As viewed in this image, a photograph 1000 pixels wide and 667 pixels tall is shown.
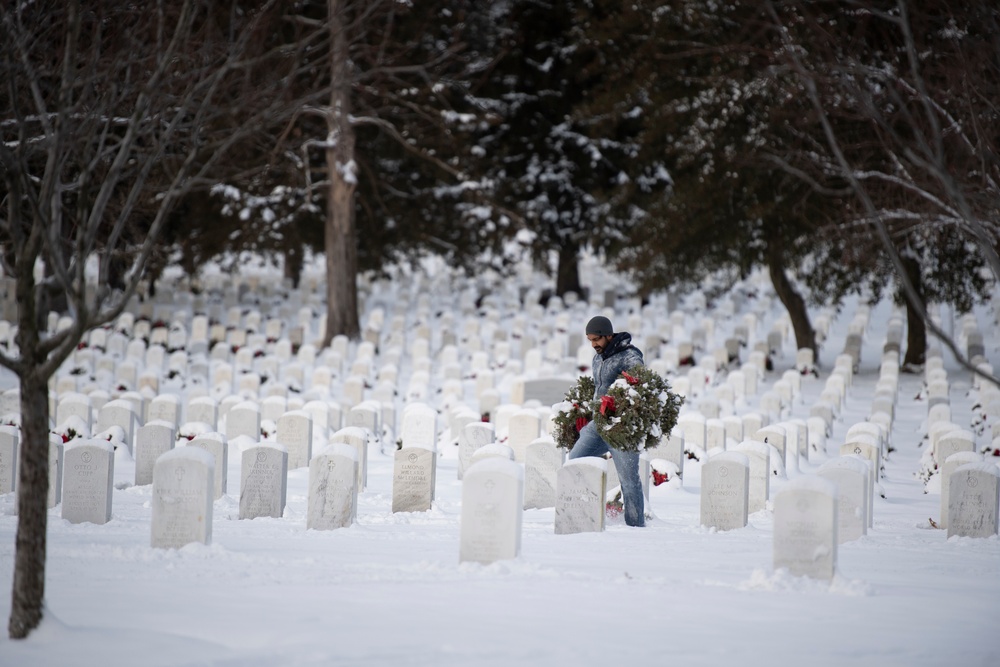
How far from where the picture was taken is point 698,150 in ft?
68.3

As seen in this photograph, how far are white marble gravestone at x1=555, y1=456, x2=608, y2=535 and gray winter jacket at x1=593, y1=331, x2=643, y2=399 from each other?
2.50 ft

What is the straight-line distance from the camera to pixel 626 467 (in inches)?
340

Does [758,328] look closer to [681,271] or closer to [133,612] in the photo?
[681,271]

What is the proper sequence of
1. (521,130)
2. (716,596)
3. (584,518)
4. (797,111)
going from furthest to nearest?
(521,130)
(797,111)
(584,518)
(716,596)

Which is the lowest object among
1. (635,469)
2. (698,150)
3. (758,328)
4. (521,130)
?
(635,469)

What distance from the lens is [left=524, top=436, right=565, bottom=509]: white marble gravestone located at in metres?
10.0

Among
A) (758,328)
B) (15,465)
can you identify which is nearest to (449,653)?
(15,465)

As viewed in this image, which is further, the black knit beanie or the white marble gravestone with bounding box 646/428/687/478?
the white marble gravestone with bounding box 646/428/687/478

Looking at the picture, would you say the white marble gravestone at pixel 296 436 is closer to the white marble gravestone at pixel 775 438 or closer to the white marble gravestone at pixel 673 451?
the white marble gravestone at pixel 673 451

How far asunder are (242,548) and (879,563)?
4.07m

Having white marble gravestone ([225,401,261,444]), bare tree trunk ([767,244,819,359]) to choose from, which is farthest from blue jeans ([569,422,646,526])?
bare tree trunk ([767,244,819,359])

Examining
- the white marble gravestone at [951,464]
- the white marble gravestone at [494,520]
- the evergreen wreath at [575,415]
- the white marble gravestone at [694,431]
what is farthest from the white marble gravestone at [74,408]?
the white marble gravestone at [951,464]

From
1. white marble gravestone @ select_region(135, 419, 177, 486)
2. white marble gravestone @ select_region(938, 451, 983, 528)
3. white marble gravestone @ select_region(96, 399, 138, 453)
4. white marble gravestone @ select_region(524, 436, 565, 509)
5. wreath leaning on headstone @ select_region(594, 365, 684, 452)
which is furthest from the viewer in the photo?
white marble gravestone @ select_region(96, 399, 138, 453)

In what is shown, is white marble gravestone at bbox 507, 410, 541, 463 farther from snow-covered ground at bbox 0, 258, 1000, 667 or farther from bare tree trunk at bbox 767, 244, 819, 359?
bare tree trunk at bbox 767, 244, 819, 359
